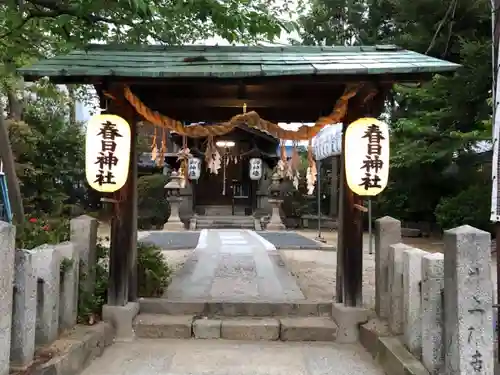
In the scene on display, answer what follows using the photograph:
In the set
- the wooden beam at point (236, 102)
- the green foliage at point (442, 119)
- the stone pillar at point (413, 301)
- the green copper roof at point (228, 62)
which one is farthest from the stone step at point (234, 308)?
the green foliage at point (442, 119)

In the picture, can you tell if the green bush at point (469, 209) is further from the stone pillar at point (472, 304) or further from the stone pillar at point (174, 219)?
the stone pillar at point (472, 304)

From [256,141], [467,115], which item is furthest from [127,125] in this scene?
[256,141]

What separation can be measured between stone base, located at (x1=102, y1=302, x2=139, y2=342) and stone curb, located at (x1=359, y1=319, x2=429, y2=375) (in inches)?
111

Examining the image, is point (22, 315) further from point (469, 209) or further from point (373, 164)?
point (469, 209)

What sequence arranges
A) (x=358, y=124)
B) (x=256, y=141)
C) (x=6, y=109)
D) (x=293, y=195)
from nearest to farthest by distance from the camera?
(x=358, y=124) < (x=6, y=109) < (x=256, y=141) < (x=293, y=195)

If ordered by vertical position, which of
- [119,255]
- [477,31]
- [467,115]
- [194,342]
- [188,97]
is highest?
[477,31]

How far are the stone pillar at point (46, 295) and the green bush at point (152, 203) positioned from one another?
18829 millimetres

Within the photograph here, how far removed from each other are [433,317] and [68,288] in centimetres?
364

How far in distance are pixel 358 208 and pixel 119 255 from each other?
306cm

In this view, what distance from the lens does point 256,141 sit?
875 inches

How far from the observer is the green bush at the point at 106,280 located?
17.3 feet

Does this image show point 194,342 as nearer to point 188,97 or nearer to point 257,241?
point 188,97

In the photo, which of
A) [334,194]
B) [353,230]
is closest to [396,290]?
[353,230]

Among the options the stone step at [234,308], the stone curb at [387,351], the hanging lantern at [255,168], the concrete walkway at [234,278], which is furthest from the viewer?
the hanging lantern at [255,168]
